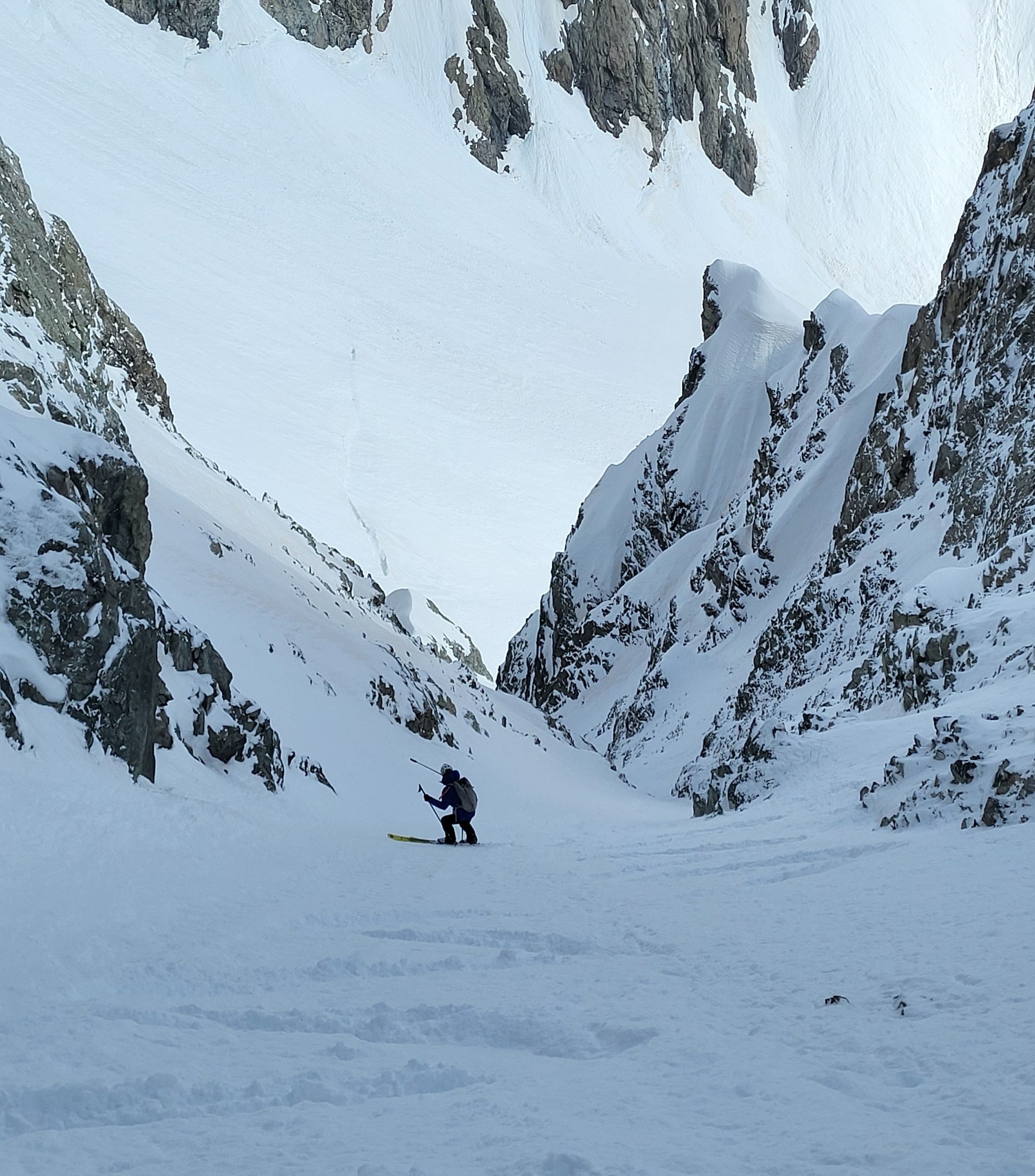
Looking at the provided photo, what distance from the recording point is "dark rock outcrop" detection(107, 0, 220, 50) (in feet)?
317

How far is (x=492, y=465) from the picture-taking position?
65.0 m

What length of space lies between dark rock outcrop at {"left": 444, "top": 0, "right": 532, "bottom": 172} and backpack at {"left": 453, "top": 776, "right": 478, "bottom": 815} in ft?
328

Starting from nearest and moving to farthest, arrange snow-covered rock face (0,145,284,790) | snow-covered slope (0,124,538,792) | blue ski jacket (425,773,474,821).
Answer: snow-covered rock face (0,145,284,790), snow-covered slope (0,124,538,792), blue ski jacket (425,773,474,821)

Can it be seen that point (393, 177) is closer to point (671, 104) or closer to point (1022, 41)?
point (671, 104)

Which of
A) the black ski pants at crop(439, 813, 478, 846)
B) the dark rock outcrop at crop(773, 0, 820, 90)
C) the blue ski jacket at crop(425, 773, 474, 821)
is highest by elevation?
the dark rock outcrop at crop(773, 0, 820, 90)

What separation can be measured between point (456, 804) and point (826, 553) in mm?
21537

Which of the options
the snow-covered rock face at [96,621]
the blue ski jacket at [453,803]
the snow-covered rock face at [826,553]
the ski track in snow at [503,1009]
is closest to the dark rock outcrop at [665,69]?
the snow-covered rock face at [826,553]

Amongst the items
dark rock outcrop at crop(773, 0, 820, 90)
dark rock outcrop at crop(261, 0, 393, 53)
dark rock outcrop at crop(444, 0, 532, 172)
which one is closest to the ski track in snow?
dark rock outcrop at crop(444, 0, 532, 172)

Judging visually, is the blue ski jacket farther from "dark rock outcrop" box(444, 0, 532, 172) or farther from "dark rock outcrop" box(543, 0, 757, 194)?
"dark rock outcrop" box(543, 0, 757, 194)

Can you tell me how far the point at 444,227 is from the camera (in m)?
90.1

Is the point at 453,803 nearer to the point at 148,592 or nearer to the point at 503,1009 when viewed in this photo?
the point at 148,592

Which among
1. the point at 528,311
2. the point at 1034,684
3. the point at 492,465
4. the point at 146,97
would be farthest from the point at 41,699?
the point at 146,97

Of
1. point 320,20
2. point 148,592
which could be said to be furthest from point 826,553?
point 320,20

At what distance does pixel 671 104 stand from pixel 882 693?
11769 cm
